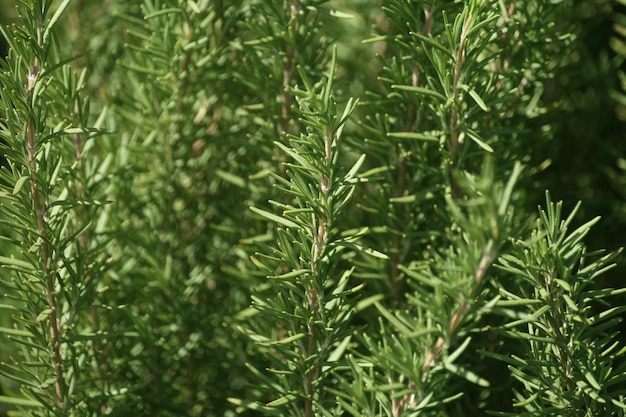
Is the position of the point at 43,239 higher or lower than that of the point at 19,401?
higher

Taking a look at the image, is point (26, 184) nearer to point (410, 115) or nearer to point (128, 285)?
point (128, 285)

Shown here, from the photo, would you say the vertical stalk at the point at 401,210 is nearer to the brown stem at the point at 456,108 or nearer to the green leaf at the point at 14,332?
the brown stem at the point at 456,108

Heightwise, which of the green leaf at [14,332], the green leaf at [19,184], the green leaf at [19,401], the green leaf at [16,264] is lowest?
the green leaf at [19,401]

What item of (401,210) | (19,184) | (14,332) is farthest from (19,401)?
(401,210)

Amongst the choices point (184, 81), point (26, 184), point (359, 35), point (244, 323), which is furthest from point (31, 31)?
point (359, 35)

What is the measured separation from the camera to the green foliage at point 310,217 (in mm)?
481

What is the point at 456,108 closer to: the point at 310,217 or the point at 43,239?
the point at 310,217

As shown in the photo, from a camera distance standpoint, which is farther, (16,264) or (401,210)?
(401,210)

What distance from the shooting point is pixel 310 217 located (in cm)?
50

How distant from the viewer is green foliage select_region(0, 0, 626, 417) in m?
0.48

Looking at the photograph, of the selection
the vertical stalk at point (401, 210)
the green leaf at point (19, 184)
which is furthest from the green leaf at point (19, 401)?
the vertical stalk at point (401, 210)

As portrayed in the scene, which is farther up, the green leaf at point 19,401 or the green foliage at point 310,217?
the green foliage at point 310,217

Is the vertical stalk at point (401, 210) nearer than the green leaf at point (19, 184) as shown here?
No

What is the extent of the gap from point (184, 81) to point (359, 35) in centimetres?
29
